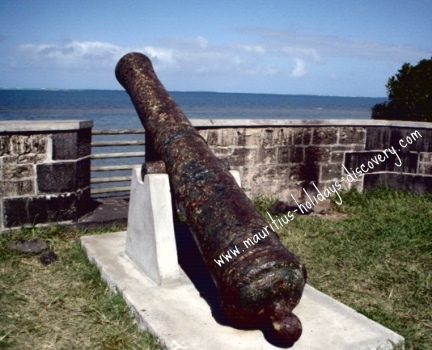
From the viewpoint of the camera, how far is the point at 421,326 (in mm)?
3250

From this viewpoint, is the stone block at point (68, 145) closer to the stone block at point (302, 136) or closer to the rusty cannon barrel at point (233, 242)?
the rusty cannon barrel at point (233, 242)

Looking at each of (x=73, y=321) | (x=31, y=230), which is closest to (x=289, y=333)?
(x=73, y=321)

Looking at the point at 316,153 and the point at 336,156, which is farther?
the point at 336,156

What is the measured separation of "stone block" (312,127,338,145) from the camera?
21.9 feet

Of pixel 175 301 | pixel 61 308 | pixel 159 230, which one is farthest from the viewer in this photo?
pixel 61 308

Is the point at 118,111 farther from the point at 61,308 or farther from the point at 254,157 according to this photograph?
the point at 61,308

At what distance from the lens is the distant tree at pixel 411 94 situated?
862 centimetres

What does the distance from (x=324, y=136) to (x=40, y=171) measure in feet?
13.5

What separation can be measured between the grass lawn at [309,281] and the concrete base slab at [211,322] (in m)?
0.13

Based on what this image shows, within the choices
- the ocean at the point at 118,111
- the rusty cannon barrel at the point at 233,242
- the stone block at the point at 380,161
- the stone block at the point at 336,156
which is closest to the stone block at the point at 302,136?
the stone block at the point at 336,156

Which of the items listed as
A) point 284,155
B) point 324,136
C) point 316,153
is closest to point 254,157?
point 284,155

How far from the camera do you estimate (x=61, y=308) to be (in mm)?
3430

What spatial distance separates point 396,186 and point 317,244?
2.96m

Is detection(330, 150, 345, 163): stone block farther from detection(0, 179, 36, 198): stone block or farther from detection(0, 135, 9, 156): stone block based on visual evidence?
detection(0, 135, 9, 156): stone block
